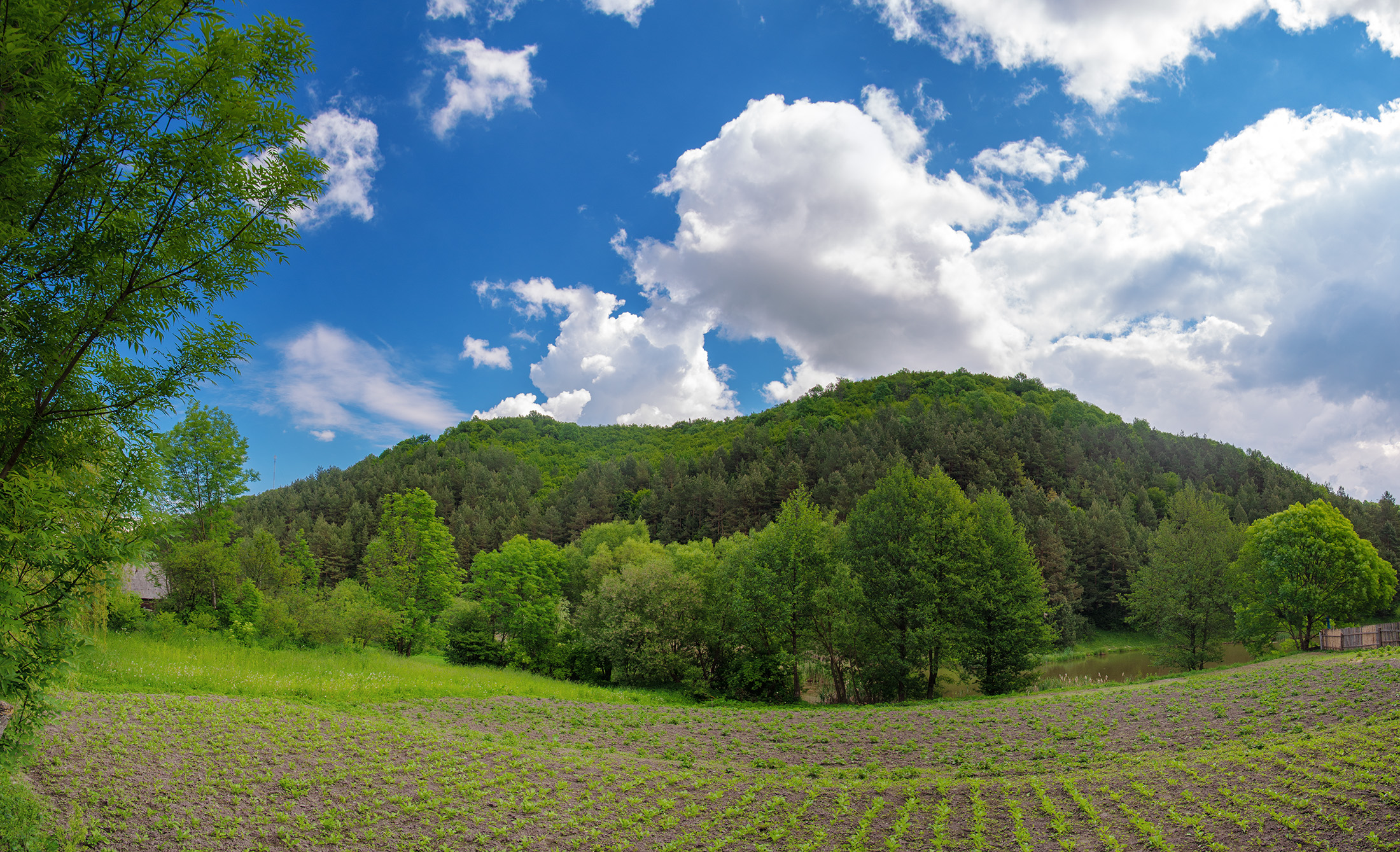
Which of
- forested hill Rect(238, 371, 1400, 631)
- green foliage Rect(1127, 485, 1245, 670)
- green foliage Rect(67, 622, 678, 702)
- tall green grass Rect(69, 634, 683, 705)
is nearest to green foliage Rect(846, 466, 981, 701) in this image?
tall green grass Rect(69, 634, 683, 705)

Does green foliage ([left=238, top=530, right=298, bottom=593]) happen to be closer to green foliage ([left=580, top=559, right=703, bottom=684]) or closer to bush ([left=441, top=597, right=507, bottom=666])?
bush ([left=441, top=597, right=507, bottom=666])

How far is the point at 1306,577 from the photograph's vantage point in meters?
37.5

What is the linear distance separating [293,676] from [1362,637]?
166ft

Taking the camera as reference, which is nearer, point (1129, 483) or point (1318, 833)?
point (1318, 833)

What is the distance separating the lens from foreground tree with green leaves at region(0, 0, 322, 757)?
5.70 metres

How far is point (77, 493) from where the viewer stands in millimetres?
6312

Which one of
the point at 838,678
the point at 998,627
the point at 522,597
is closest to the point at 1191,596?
the point at 998,627

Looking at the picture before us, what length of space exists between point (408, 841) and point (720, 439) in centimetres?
13475

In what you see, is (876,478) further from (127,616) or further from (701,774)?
(127,616)

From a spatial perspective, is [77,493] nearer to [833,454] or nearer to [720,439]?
[833,454]

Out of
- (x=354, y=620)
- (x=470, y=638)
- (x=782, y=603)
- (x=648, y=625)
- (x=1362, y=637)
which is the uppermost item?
(x=782, y=603)

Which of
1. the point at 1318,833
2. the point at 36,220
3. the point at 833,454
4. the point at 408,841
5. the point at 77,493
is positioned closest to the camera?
the point at 36,220

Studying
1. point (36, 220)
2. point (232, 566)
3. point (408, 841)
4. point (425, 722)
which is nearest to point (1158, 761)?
point (408, 841)

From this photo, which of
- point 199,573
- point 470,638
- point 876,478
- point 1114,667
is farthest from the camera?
point 876,478
